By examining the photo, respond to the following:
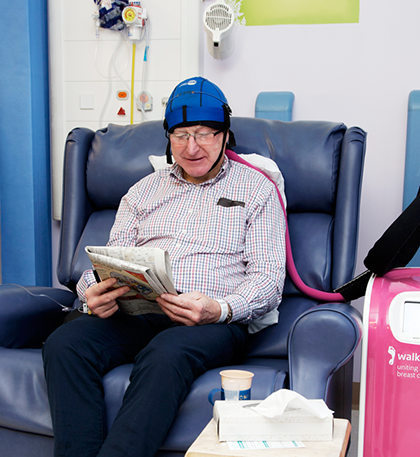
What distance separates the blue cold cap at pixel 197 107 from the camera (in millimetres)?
1537

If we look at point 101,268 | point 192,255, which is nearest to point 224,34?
point 192,255

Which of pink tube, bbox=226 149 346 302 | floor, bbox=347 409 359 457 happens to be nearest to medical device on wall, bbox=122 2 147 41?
pink tube, bbox=226 149 346 302

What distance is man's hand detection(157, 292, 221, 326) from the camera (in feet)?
4.03

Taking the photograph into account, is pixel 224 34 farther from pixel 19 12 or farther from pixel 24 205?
pixel 24 205

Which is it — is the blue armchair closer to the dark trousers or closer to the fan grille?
→ the dark trousers

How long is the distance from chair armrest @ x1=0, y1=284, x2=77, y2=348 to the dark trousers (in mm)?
280

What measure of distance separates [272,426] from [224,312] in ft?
1.70

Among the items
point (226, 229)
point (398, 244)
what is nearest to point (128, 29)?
point (226, 229)

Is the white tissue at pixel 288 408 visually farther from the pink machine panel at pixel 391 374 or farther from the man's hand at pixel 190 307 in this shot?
the man's hand at pixel 190 307

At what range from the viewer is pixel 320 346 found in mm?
1083

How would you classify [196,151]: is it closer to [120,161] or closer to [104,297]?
[120,161]

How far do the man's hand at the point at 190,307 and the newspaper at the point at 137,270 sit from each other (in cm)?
2

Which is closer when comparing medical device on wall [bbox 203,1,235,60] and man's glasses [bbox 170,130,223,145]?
man's glasses [bbox 170,130,223,145]

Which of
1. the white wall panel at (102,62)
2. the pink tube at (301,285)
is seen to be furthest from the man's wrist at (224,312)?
the white wall panel at (102,62)
